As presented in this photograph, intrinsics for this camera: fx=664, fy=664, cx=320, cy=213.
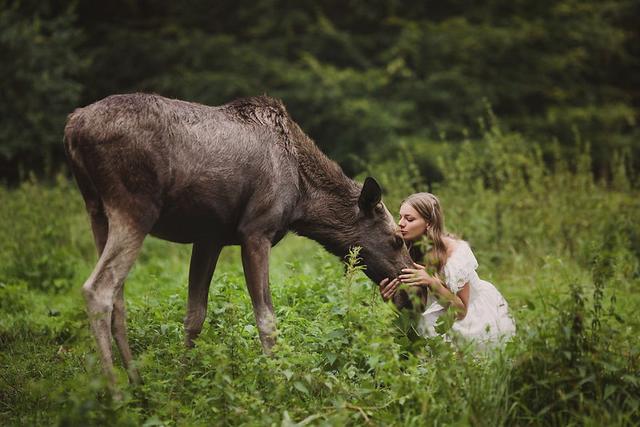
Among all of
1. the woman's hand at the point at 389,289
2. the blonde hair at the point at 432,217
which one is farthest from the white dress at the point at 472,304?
the woman's hand at the point at 389,289

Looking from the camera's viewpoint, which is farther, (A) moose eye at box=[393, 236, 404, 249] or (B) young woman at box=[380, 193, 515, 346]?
(A) moose eye at box=[393, 236, 404, 249]

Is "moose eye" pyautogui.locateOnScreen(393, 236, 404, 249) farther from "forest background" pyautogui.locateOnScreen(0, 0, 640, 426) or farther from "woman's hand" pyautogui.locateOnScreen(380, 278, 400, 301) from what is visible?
"forest background" pyautogui.locateOnScreen(0, 0, 640, 426)

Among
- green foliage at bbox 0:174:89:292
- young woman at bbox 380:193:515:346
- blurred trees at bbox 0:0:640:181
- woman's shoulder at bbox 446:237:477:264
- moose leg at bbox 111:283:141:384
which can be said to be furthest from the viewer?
blurred trees at bbox 0:0:640:181

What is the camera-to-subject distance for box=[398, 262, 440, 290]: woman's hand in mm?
5016

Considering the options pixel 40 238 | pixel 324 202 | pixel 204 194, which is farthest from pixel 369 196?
pixel 40 238

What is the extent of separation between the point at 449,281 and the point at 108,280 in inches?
99.2

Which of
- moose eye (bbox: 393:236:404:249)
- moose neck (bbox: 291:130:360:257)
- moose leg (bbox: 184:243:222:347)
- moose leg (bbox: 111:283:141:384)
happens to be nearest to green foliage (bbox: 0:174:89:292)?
moose leg (bbox: 184:243:222:347)

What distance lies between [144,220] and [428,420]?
2139 millimetres

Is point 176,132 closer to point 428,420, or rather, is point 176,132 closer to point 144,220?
point 144,220

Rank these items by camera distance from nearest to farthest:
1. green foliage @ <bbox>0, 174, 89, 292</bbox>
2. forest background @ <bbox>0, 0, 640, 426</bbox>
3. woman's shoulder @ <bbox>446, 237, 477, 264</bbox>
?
1. forest background @ <bbox>0, 0, 640, 426</bbox>
2. woman's shoulder @ <bbox>446, 237, 477, 264</bbox>
3. green foliage @ <bbox>0, 174, 89, 292</bbox>

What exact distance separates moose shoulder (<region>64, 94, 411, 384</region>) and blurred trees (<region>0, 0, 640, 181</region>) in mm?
10142

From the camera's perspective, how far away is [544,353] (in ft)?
12.2

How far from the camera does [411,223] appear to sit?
18.1 ft

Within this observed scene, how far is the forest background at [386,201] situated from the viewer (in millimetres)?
3715
